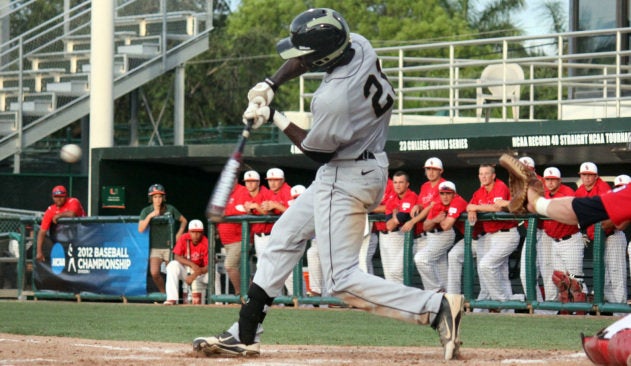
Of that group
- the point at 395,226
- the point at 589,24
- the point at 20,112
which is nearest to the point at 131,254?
the point at 395,226

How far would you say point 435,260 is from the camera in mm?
13219

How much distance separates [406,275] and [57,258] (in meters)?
5.32

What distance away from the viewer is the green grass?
27.9 feet

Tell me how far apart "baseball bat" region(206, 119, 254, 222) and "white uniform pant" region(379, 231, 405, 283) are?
702 centimetres

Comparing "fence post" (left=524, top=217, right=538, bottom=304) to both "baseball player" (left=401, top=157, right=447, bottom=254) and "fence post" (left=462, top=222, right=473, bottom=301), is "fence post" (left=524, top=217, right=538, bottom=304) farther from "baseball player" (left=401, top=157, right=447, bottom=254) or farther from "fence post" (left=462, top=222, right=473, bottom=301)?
"baseball player" (left=401, top=157, right=447, bottom=254)

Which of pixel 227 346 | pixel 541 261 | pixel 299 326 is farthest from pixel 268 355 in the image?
pixel 541 261

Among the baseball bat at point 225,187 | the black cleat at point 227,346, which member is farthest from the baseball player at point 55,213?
the baseball bat at point 225,187

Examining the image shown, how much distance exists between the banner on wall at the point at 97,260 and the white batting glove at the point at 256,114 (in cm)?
899

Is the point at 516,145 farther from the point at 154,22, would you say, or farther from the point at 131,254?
the point at 154,22

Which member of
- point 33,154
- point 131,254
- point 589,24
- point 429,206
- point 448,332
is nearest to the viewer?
point 448,332

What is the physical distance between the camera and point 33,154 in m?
30.2

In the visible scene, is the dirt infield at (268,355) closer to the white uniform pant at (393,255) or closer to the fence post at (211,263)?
the white uniform pant at (393,255)

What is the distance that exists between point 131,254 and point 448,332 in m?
9.50

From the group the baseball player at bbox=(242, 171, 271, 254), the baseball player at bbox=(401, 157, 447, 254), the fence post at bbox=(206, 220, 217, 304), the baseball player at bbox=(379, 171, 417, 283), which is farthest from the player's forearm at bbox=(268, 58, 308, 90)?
the fence post at bbox=(206, 220, 217, 304)
